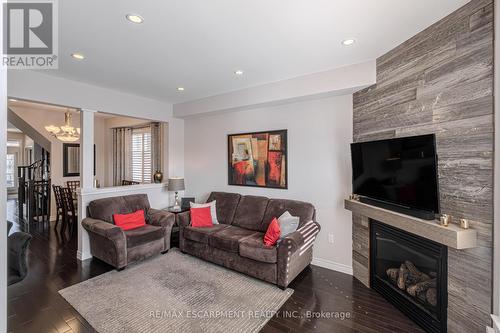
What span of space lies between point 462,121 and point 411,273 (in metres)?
1.59

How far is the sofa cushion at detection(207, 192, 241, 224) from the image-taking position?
4016 mm

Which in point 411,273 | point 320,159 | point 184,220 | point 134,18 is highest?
point 134,18

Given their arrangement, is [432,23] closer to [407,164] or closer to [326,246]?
[407,164]

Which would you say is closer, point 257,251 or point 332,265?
point 257,251

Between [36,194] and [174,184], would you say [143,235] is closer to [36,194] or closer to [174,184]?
[174,184]

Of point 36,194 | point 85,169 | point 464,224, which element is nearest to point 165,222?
point 85,169

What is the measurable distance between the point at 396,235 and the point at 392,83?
167cm

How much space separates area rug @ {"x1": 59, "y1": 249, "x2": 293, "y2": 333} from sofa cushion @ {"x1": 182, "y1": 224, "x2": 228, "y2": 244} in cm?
39

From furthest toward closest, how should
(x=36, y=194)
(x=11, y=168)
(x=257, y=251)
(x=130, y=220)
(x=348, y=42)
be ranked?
(x=11, y=168), (x=36, y=194), (x=130, y=220), (x=257, y=251), (x=348, y=42)

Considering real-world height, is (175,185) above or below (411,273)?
above

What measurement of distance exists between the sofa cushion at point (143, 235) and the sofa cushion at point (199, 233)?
1.29ft

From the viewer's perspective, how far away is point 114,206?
375 cm

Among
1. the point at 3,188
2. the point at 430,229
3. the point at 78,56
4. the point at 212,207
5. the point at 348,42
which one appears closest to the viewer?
the point at 3,188

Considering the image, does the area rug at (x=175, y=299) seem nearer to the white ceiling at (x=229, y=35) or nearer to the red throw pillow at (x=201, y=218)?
the red throw pillow at (x=201, y=218)
